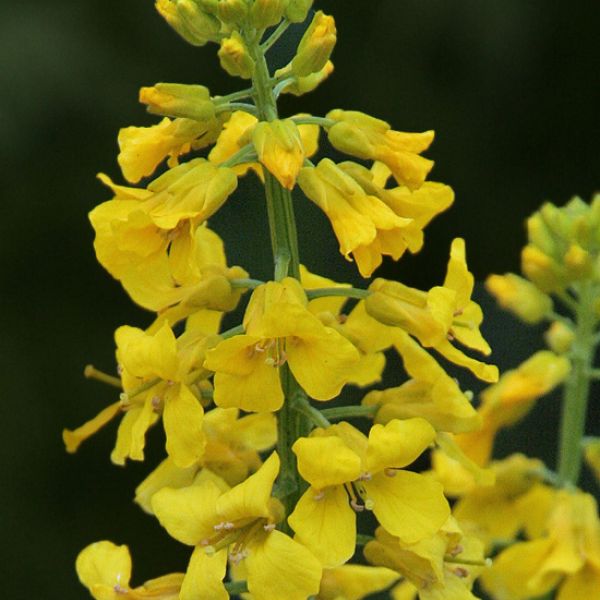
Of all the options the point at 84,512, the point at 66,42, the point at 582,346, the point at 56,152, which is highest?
the point at 66,42

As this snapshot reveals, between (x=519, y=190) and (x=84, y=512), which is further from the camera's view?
(x=519, y=190)

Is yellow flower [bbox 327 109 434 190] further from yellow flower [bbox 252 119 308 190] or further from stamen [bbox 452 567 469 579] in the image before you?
stamen [bbox 452 567 469 579]

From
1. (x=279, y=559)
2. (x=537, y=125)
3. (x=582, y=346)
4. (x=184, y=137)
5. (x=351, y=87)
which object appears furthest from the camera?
(x=537, y=125)

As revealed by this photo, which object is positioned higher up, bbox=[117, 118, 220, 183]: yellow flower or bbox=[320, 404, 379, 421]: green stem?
bbox=[117, 118, 220, 183]: yellow flower

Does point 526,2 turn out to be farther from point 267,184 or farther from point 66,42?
point 267,184

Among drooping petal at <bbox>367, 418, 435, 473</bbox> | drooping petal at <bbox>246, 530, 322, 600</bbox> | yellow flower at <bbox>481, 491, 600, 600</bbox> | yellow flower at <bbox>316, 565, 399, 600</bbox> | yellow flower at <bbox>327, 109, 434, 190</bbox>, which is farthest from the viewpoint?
yellow flower at <bbox>481, 491, 600, 600</bbox>

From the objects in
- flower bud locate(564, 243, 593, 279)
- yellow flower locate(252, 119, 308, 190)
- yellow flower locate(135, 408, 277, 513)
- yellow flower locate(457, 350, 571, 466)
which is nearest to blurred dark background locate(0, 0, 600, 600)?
yellow flower locate(457, 350, 571, 466)

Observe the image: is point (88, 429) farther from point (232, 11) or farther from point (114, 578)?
point (232, 11)

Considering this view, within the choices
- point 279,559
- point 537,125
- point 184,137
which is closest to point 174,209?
point 184,137
